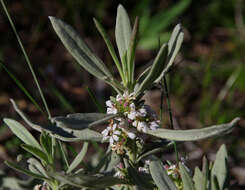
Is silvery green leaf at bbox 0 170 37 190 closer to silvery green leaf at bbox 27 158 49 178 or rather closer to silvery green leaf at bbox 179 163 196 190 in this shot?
silvery green leaf at bbox 27 158 49 178

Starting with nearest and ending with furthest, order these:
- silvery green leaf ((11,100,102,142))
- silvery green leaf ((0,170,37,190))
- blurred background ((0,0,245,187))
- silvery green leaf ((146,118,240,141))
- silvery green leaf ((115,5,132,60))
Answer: silvery green leaf ((146,118,240,141)), silvery green leaf ((11,100,102,142)), silvery green leaf ((115,5,132,60)), silvery green leaf ((0,170,37,190)), blurred background ((0,0,245,187))

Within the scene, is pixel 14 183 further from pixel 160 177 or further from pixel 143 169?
pixel 160 177

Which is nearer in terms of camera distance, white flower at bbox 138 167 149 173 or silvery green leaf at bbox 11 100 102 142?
silvery green leaf at bbox 11 100 102 142

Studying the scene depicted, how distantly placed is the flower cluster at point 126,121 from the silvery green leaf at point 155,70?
4 cm

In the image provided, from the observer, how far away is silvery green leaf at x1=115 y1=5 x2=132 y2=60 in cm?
100

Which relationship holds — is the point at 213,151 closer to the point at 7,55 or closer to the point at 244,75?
the point at 244,75

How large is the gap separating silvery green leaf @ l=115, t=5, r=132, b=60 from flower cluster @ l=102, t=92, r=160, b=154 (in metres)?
0.15

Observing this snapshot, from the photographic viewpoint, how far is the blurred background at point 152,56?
2588mm

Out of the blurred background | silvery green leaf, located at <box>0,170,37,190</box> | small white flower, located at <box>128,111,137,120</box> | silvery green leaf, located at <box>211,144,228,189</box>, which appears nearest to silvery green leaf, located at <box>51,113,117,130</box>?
small white flower, located at <box>128,111,137,120</box>

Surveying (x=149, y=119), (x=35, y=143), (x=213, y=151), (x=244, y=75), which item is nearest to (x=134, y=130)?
(x=149, y=119)

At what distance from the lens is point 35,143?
1.05 metres

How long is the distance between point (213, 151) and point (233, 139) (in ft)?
0.71

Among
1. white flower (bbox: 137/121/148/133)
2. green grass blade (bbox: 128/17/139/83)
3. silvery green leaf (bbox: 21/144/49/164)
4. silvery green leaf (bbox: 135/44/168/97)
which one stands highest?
green grass blade (bbox: 128/17/139/83)

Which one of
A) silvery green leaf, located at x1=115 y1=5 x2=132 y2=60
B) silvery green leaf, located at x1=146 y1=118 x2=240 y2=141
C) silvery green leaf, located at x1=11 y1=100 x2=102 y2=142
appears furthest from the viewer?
silvery green leaf, located at x1=115 y1=5 x2=132 y2=60
